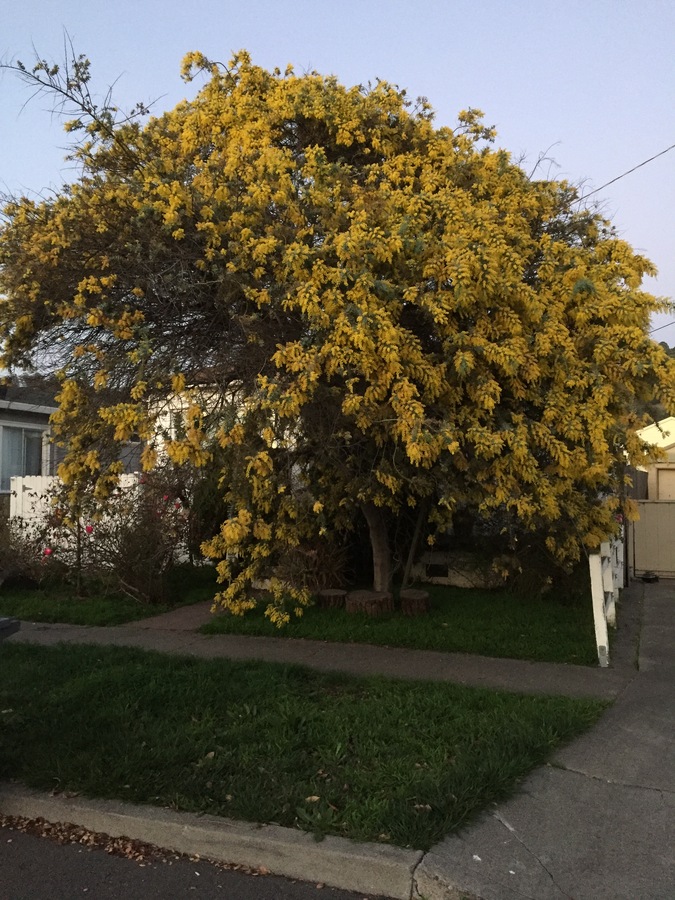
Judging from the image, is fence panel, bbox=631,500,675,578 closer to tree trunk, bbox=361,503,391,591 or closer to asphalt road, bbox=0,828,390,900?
tree trunk, bbox=361,503,391,591

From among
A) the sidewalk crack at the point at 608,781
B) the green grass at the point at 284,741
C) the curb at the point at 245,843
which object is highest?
the green grass at the point at 284,741

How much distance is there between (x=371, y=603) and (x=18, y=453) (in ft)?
41.0

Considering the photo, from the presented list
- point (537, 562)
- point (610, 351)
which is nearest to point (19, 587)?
point (537, 562)

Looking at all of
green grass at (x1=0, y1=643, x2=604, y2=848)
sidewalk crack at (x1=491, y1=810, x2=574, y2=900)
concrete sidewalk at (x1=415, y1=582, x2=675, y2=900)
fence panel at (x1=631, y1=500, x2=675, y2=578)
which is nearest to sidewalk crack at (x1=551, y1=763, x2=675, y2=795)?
concrete sidewalk at (x1=415, y1=582, x2=675, y2=900)

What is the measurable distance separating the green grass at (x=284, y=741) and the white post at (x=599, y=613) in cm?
127

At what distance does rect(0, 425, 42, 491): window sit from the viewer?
60.4 feet

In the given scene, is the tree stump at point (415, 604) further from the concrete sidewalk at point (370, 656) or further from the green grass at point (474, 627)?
the concrete sidewalk at point (370, 656)

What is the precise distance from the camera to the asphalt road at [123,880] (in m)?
3.73

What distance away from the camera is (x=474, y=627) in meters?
8.59

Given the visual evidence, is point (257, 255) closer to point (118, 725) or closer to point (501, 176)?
point (501, 176)

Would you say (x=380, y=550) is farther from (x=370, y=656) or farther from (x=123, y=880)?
(x=123, y=880)

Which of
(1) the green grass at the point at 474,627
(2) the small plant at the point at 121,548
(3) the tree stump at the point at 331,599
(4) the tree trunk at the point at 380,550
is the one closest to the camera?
(1) the green grass at the point at 474,627

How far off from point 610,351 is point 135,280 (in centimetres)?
405

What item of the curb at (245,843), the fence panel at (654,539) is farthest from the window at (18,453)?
the curb at (245,843)
